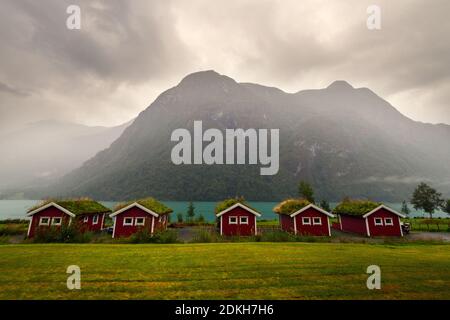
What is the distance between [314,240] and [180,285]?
16327 mm

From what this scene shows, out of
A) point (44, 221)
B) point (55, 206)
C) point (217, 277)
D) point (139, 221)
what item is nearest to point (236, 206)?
point (139, 221)

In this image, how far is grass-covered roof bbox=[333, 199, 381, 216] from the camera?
2800 cm

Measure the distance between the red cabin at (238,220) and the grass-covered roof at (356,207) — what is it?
13777 mm

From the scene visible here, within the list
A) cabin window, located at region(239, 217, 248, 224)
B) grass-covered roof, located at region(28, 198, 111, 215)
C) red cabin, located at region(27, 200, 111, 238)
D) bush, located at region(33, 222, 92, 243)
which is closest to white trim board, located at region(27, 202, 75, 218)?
red cabin, located at region(27, 200, 111, 238)

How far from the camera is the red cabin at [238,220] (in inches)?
1040

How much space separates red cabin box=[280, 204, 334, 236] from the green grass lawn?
1501cm

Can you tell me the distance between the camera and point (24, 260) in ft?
35.0

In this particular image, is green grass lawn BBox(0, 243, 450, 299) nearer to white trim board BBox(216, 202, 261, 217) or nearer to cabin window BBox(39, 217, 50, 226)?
cabin window BBox(39, 217, 50, 226)

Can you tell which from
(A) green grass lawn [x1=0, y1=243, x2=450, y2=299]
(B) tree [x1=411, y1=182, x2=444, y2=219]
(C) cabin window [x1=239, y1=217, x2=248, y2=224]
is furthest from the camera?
(B) tree [x1=411, y1=182, x2=444, y2=219]

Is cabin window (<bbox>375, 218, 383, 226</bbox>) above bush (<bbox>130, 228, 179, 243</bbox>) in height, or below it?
above

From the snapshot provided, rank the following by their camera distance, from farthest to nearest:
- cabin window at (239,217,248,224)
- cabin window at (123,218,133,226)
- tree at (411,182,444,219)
A: tree at (411,182,444,219), cabin window at (239,217,248,224), cabin window at (123,218,133,226)

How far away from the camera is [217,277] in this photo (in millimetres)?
8297
